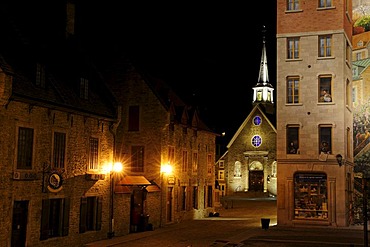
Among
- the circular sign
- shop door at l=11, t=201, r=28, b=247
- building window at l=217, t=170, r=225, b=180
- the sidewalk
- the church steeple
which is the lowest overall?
the sidewalk

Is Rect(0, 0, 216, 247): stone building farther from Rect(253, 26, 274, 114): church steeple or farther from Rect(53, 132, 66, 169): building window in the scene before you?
Rect(253, 26, 274, 114): church steeple

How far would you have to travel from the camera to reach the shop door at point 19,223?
21562mm

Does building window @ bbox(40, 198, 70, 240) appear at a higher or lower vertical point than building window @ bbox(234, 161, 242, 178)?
lower

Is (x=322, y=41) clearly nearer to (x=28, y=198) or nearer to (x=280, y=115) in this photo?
(x=280, y=115)

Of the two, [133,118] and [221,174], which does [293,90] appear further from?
[221,174]

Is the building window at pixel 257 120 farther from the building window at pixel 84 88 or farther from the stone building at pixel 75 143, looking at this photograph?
the building window at pixel 84 88

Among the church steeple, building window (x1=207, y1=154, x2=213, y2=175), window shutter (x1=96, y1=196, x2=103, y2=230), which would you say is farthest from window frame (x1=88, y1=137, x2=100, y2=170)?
the church steeple

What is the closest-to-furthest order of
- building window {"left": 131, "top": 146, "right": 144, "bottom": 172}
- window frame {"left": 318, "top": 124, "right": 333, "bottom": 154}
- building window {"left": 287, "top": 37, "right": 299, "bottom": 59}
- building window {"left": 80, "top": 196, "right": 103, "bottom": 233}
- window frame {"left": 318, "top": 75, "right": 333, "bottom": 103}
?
building window {"left": 80, "top": 196, "right": 103, "bottom": 233} < window frame {"left": 318, "top": 124, "right": 333, "bottom": 154} < window frame {"left": 318, "top": 75, "right": 333, "bottom": 103} < building window {"left": 131, "top": 146, "right": 144, "bottom": 172} < building window {"left": 287, "top": 37, "right": 299, "bottom": 59}

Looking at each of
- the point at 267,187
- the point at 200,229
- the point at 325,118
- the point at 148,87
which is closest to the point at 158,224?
the point at 200,229

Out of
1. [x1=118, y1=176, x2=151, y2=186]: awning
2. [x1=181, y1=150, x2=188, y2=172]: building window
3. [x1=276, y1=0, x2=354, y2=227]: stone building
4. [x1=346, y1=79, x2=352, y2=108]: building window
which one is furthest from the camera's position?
[x1=181, y1=150, x2=188, y2=172]: building window

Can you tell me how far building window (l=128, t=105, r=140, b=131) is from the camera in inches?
1447

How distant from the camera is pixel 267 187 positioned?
2985 inches

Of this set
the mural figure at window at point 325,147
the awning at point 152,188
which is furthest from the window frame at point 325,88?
the awning at point 152,188

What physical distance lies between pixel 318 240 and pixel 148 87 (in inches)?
614
